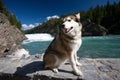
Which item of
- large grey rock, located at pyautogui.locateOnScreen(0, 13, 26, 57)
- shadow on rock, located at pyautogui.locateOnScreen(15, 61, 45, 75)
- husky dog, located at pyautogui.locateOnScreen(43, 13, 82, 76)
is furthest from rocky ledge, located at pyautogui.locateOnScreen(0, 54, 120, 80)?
large grey rock, located at pyautogui.locateOnScreen(0, 13, 26, 57)

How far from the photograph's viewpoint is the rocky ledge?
4301 mm

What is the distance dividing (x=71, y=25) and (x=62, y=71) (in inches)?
47.9

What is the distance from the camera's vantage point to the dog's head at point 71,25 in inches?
155

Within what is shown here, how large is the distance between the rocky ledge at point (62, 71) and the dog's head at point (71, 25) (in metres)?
0.97

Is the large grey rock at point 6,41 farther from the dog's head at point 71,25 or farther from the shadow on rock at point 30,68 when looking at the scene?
the dog's head at point 71,25

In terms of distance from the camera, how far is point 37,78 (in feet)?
14.8

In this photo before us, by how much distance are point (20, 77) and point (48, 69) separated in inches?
26.6

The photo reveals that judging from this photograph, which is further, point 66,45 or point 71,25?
point 66,45

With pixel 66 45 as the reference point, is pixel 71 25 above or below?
above

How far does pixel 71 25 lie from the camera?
395cm

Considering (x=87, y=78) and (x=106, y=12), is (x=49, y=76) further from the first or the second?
(x=106, y=12)

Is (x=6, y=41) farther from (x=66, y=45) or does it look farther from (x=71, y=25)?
(x=71, y=25)

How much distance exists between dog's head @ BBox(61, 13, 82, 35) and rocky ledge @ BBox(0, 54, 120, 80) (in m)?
0.97

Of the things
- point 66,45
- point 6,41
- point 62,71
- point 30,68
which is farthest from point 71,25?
point 6,41
